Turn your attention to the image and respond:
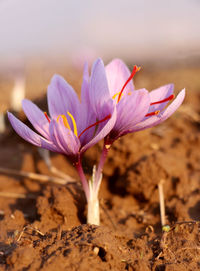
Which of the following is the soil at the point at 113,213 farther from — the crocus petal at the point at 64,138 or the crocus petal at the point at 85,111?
the crocus petal at the point at 85,111

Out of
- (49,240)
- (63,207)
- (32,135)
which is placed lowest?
(49,240)

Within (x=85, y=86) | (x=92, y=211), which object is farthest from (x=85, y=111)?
(x=92, y=211)

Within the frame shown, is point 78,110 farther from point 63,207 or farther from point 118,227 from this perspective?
point 118,227

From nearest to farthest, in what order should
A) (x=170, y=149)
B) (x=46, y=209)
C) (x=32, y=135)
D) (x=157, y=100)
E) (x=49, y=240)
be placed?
(x=49, y=240), (x=32, y=135), (x=157, y=100), (x=46, y=209), (x=170, y=149)

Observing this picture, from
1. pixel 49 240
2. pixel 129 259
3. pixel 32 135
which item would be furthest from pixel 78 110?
pixel 129 259

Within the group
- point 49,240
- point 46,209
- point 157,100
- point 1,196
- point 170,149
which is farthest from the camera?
point 170,149

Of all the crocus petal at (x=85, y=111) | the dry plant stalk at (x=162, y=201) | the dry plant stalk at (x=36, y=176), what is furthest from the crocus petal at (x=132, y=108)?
the dry plant stalk at (x=36, y=176)

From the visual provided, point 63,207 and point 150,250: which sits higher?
point 63,207
